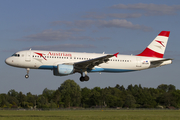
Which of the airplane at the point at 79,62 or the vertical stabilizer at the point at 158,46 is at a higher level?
the vertical stabilizer at the point at 158,46

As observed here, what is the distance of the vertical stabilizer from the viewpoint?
65000 mm

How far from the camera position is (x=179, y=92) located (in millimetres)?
133375

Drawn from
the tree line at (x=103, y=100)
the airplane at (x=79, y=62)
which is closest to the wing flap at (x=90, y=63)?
the airplane at (x=79, y=62)

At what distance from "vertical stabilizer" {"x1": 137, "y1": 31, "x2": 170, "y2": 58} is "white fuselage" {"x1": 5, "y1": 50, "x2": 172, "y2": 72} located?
14.4 feet

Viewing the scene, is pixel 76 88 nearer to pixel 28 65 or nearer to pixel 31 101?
pixel 31 101

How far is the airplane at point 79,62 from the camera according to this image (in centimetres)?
5584

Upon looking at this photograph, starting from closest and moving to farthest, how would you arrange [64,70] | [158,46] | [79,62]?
[64,70]
[79,62]
[158,46]

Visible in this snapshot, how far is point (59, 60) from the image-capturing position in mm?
56719

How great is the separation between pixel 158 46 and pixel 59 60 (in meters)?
22.1

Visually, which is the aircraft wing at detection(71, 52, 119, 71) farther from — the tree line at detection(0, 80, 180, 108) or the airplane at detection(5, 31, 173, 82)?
the tree line at detection(0, 80, 180, 108)
